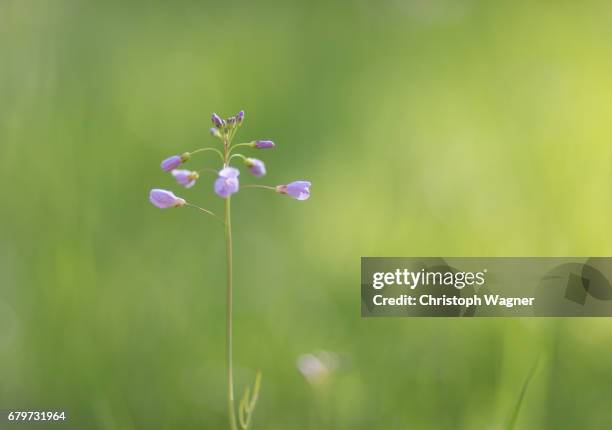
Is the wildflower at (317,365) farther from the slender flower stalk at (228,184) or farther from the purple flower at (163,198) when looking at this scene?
the purple flower at (163,198)

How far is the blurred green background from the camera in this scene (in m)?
2.20

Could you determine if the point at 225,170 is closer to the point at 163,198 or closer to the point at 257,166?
the point at 257,166

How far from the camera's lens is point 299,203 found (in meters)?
2.81

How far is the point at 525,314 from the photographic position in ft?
7.52

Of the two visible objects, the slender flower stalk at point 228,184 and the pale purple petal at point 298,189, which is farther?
the pale purple petal at point 298,189

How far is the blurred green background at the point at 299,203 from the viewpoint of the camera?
2199 mm

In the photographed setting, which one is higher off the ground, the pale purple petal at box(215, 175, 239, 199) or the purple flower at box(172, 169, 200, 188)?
the purple flower at box(172, 169, 200, 188)

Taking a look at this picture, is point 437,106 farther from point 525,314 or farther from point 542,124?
point 525,314

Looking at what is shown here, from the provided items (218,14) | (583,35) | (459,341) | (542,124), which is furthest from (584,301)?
(218,14)

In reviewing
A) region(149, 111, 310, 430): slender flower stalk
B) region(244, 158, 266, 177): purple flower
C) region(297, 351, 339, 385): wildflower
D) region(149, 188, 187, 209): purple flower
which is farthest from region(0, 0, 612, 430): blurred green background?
region(244, 158, 266, 177): purple flower

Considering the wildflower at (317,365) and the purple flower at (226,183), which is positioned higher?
the purple flower at (226,183)

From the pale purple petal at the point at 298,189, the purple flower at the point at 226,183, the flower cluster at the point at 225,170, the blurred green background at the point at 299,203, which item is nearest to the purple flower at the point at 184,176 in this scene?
the flower cluster at the point at 225,170

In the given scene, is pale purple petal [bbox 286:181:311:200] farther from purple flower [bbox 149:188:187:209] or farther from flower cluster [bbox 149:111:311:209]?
purple flower [bbox 149:188:187:209]

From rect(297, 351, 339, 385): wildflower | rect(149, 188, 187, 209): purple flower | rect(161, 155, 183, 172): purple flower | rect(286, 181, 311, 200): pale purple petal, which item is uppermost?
rect(161, 155, 183, 172): purple flower
